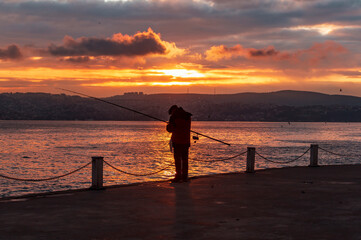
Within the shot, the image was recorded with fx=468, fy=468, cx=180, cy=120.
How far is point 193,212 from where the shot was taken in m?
8.94

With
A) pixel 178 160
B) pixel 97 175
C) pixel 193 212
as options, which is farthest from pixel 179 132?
pixel 193 212

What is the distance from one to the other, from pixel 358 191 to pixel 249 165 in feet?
17.1

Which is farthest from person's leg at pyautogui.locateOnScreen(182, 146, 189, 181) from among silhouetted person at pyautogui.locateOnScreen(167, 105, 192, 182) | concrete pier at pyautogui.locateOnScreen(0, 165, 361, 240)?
concrete pier at pyautogui.locateOnScreen(0, 165, 361, 240)

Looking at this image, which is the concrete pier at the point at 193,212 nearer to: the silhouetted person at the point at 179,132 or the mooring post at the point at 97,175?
the mooring post at the point at 97,175

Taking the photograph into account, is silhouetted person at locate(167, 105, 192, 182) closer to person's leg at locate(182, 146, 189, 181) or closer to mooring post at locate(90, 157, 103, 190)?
person's leg at locate(182, 146, 189, 181)

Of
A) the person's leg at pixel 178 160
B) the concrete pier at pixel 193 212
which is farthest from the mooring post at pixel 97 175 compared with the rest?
the person's leg at pixel 178 160

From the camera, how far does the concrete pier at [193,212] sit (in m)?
7.16

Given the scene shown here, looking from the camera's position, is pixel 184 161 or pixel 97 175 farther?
pixel 184 161


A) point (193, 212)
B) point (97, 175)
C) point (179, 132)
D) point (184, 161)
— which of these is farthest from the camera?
point (184, 161)

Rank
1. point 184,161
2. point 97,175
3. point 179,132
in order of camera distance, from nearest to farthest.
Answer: point 97,175 → point 179,132 → point 184,161

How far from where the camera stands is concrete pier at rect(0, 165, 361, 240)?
716 centimetres

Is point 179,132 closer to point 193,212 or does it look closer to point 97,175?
point 97,175

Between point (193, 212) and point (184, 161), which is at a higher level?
point (184, 161)

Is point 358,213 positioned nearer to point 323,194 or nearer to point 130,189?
point 323,194
